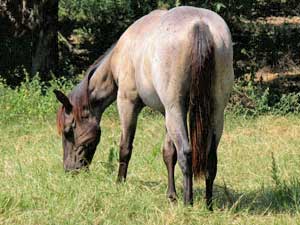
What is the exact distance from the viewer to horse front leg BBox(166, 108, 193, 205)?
4844mm

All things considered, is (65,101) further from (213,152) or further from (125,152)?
(213,152)

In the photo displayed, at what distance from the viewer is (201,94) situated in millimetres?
4738

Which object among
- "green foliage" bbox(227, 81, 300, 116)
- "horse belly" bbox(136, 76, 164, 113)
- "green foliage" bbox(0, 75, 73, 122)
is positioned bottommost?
"green foliage" bbox(227, 81, 300, 116)

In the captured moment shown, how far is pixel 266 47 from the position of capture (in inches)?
469

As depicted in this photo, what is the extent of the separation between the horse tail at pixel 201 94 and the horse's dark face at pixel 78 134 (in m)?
1.69

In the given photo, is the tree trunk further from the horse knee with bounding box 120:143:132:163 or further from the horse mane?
the horse knee with bounding box 120:143:132:163

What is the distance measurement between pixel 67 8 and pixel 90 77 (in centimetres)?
1040

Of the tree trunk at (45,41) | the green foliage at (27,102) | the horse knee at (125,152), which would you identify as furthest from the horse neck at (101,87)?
the tree trunk at (45,41)

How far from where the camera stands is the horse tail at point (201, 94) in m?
4.70

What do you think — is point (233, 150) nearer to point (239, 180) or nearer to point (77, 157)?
point (239, 180)

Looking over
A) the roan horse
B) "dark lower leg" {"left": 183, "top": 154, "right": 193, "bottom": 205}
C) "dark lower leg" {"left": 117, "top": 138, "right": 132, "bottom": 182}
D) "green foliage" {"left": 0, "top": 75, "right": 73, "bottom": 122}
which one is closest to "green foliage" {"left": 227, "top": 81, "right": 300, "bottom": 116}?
"green foliage" {"left": 0, "top": 75, "right": 73, "bottom": 122}

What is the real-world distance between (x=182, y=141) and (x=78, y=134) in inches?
70.2

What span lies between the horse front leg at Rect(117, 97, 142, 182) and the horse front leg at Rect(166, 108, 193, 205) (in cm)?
91

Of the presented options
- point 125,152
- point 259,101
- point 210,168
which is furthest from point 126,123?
point 259,101
